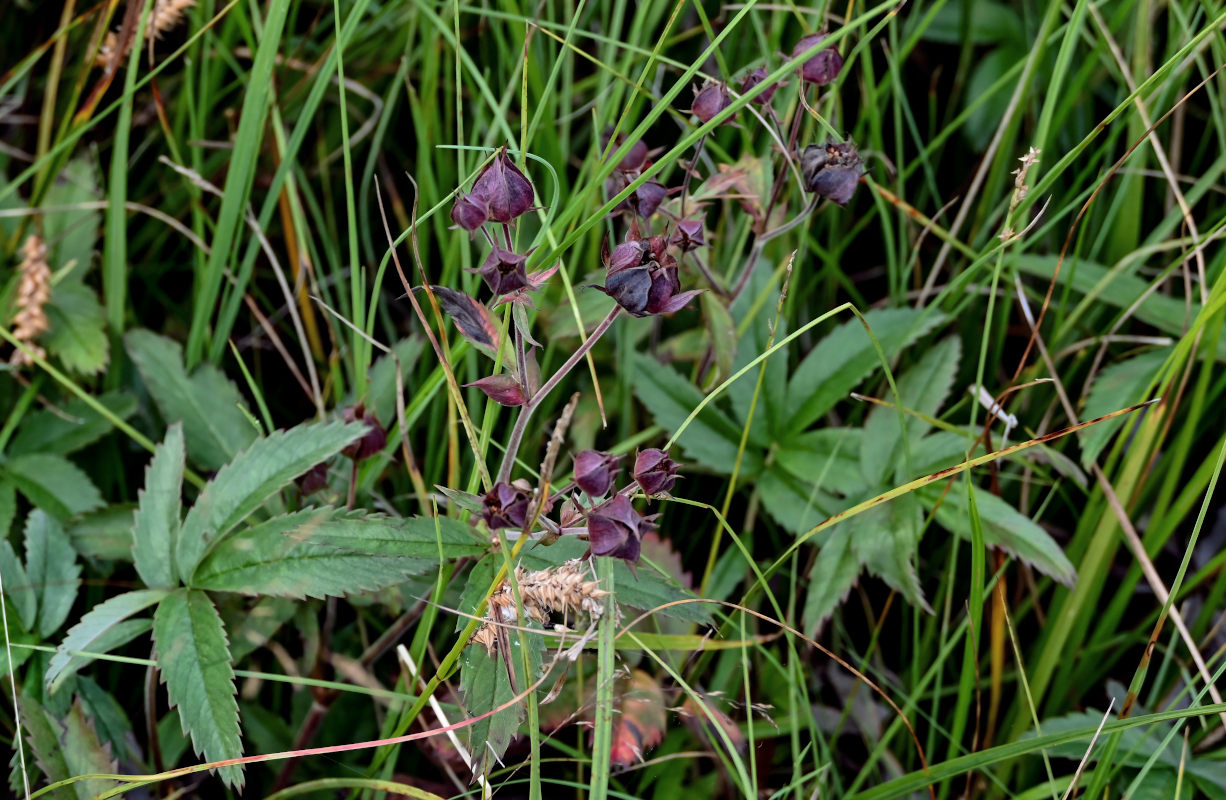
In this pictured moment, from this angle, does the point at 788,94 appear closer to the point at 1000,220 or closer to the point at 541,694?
the point at 1000,220

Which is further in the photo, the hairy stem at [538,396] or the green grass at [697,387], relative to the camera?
the green grass at [697,387]

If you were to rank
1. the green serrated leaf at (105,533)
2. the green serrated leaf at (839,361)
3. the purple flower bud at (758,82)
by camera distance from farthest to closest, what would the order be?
the green serrated leaf at (839,361) → the green serrated leaf at (105,533) → the purple flower bud at (758,82)

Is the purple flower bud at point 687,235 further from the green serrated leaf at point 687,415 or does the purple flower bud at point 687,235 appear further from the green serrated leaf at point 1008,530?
the green serrated leaf at point 1008,530

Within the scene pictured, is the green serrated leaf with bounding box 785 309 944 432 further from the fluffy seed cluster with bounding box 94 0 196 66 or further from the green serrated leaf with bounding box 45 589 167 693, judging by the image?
the fluffy seed cluster with bounding box 94 0 196 66

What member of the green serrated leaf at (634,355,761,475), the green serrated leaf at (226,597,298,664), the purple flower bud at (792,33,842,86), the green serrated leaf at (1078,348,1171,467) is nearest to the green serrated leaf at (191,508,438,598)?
the green serrated leaf at (226,597,298,664)

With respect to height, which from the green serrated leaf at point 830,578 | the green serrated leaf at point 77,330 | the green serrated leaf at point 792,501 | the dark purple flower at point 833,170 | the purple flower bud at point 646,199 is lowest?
the green serrated leaf at point 830,578

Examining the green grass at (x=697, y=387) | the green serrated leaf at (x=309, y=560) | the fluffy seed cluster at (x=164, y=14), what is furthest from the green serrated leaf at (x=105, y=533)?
the fluffy seed cluster at (x=164, y=14)
